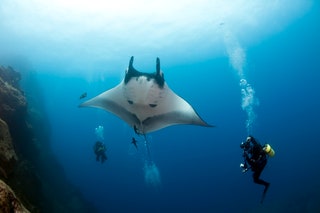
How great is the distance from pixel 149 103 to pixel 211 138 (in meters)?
126

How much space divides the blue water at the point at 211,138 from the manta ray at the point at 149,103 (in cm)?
4213

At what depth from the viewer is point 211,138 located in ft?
426

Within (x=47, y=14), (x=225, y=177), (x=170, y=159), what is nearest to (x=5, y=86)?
(x=47, y=14)

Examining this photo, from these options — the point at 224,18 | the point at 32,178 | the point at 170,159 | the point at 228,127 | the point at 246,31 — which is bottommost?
the point at 32,178

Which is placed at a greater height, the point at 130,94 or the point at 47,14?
the point at 47,14

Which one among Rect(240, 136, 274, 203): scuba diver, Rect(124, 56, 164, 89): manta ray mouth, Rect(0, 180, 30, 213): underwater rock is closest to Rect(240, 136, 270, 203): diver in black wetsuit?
Result: Rect(240, 136, 274, 203): scuba diver

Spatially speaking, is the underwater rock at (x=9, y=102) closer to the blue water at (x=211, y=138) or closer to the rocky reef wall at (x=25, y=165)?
the rocky reef wall at (x=25, y=165)

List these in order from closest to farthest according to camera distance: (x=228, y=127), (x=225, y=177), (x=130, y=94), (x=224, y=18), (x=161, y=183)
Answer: (x=130, y=94)
(x=224, y=18)
(x=225, y=177)
(x=161, y=183)
(x=228, y=127)

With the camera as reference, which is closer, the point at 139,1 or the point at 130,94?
the point at 130,94

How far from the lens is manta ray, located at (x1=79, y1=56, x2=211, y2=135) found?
22.5ft

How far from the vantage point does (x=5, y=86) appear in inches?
472

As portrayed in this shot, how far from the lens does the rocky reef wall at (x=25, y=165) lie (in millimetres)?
5629

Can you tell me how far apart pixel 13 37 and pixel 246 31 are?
2550cm

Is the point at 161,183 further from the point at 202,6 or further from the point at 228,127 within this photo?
the point at 202,6
